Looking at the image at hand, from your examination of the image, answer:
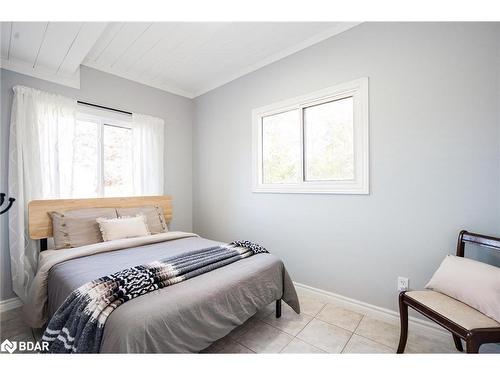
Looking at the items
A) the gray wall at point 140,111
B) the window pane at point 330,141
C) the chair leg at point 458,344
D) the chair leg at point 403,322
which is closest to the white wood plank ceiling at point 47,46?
the gray wall at point 140,111

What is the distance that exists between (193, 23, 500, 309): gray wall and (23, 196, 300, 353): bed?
68 centimetres

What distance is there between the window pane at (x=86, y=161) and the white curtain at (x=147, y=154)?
42 cm

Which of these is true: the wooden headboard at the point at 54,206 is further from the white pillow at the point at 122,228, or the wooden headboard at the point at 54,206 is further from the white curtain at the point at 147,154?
the white pillow at the point at 122,228

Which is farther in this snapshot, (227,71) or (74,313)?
(227,71)

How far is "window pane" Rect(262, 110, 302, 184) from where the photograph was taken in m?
2.64

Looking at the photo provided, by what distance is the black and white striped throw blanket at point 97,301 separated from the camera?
1140 millimetres

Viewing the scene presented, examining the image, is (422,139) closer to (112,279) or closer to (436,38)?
(436,38)

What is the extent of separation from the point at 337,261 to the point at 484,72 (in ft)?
5.96

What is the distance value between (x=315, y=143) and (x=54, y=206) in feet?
9.22

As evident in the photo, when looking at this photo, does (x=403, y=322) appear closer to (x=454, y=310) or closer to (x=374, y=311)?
(x=454, y=310)

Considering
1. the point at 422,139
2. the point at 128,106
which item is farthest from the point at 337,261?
the point at 128,106

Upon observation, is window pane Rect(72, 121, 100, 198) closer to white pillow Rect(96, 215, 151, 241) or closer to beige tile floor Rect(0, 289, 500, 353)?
white pillow Rect(96, 215, 151, 241)

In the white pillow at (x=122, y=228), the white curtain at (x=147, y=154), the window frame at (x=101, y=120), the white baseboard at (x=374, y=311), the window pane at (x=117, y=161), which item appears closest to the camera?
→ the white baseboard at (x=374, y=311)

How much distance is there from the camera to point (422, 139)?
5.89 feet
